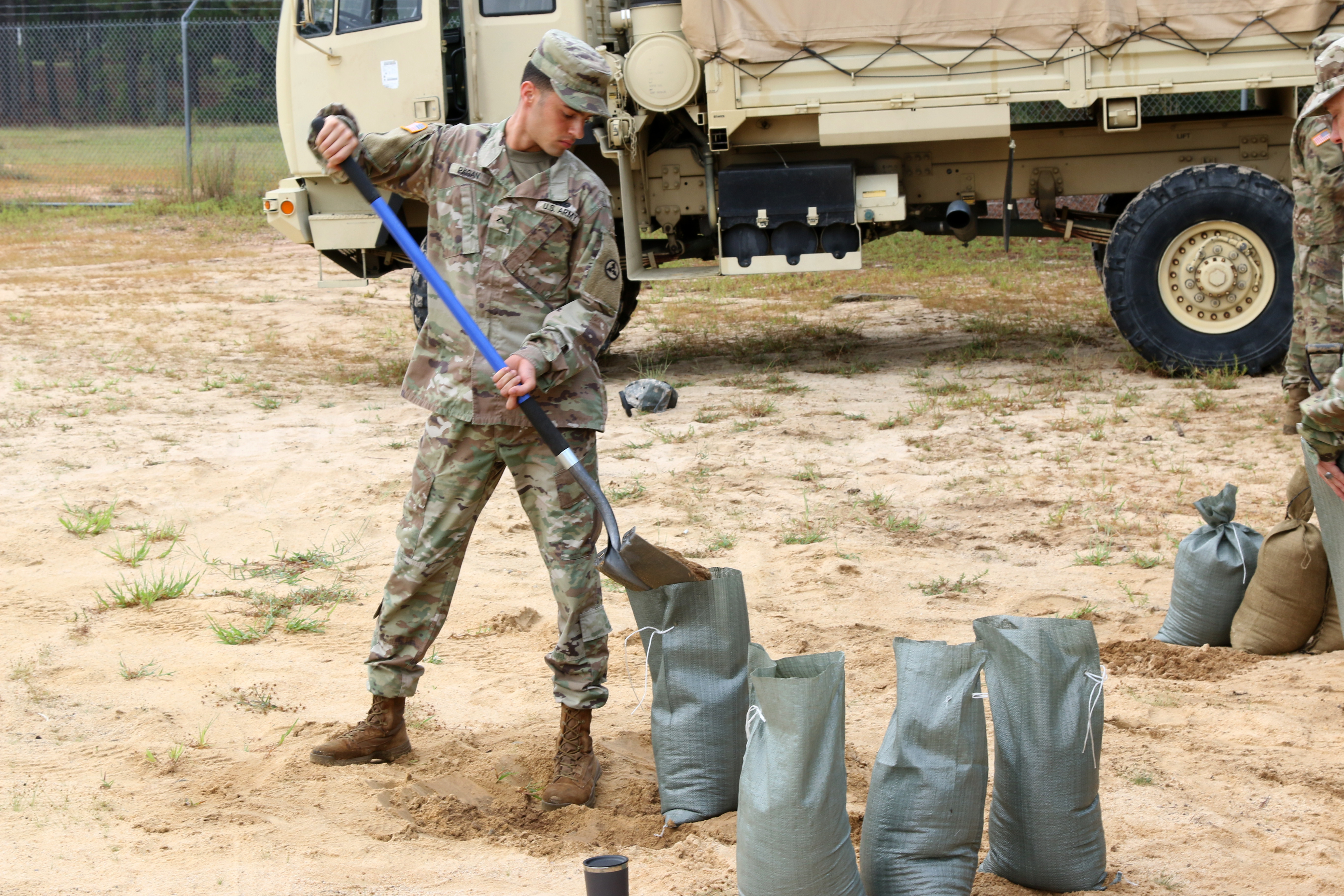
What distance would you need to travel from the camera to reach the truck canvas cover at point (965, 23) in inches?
301

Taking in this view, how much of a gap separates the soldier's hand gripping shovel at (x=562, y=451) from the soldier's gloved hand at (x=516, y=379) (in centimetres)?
3

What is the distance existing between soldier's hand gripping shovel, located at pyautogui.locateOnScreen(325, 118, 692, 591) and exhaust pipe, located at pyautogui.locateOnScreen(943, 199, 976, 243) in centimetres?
624

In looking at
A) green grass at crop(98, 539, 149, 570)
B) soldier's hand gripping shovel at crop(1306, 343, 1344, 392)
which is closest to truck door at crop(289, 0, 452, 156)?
green grass at crop(98, 539, 149, 570)

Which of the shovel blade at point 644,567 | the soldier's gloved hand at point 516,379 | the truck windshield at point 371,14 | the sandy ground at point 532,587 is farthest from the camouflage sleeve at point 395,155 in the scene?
the truck windshield at point 371,14

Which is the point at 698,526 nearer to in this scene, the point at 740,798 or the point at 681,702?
the point at 681,702

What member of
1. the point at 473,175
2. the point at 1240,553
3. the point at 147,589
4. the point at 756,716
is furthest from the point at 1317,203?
the point at 147,589

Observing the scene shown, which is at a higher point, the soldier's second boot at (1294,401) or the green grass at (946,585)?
the soldier's second boot at (1294,401)

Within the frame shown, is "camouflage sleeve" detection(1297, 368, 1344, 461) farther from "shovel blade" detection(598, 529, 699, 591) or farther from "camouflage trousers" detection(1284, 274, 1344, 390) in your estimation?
"camouflage trousers" detection(1284, 274, 1344, 390)

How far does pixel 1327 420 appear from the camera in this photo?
9.20 feet

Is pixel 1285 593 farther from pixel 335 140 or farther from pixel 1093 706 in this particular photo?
pixel 335 140

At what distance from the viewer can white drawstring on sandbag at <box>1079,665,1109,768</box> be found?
2629 mm

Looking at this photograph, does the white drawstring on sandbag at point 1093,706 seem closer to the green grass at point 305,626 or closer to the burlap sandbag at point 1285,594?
the burlap sandbag at point 1285,594

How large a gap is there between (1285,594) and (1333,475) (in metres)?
1.06

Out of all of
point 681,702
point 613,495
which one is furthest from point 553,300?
point 613,495
